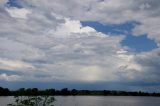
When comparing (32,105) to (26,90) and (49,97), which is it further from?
(26,90)

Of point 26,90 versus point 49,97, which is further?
point 26,90

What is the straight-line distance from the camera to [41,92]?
46.3 metres

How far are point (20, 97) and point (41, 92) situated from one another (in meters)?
3.10

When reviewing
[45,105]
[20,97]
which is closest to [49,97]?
[45,105]

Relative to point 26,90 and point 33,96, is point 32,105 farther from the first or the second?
point 26,90

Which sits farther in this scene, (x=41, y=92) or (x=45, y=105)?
(x=41, y=92)

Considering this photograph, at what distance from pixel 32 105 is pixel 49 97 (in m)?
2.60

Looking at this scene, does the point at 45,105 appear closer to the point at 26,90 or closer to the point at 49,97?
the point at 49,97

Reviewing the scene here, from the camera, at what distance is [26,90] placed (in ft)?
155

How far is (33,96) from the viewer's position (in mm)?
43594

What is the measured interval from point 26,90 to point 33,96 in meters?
4.03

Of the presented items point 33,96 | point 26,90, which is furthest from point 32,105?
point 26,90

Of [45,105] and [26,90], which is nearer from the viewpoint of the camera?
[45,105]

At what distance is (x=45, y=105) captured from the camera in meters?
43.0
